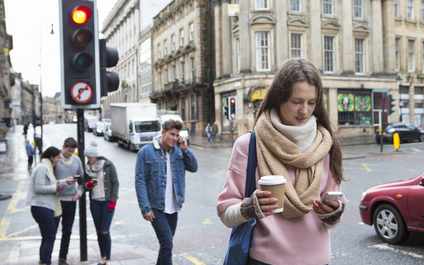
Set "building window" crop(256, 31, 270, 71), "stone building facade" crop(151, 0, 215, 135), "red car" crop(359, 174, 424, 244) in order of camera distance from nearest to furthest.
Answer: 1. "red car" crop(359, 174, 424, 244)
2. "building window" crop(256, 31, 270, 71)
3. "stone building facade" crop(151, 0, 215, 135)

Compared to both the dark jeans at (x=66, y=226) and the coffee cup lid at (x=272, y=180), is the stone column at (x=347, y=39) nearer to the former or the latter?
the dark jeans at (x=66, y=226)

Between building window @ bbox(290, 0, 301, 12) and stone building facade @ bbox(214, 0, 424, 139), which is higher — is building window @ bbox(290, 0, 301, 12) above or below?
above

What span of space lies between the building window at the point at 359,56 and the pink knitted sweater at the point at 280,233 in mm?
37461

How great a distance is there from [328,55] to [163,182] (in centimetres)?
3370

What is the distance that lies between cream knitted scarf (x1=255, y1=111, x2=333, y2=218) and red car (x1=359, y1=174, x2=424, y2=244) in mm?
4690

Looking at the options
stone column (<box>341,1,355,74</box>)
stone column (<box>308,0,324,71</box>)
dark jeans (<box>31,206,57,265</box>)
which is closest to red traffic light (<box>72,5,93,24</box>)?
dark jeans (<box>31,206,57,265</box>)

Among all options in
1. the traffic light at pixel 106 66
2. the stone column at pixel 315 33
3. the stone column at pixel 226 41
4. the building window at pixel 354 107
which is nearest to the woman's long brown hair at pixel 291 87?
the traffic light at pixel 106 66

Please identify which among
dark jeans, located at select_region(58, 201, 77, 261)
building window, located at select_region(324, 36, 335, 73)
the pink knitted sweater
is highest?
building window, located at select_region(324, 36, 335, 73)

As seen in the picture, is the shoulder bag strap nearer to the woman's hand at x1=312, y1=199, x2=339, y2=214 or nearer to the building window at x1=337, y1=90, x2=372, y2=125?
the woman's hand at x1=312, y1=199, x2=339, y2=214

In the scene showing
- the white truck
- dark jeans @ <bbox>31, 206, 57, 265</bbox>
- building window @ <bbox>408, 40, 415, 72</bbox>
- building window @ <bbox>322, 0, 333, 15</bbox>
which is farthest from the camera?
building window @ <bbox>408, 40, 415, 72</bbox>

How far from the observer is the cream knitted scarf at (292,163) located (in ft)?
7.09

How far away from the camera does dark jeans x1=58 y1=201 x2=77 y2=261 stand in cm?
612

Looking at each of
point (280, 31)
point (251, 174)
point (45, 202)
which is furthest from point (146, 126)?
point (251, 174)

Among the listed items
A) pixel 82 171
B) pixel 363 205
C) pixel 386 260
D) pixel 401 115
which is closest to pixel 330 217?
pixel 386 260
